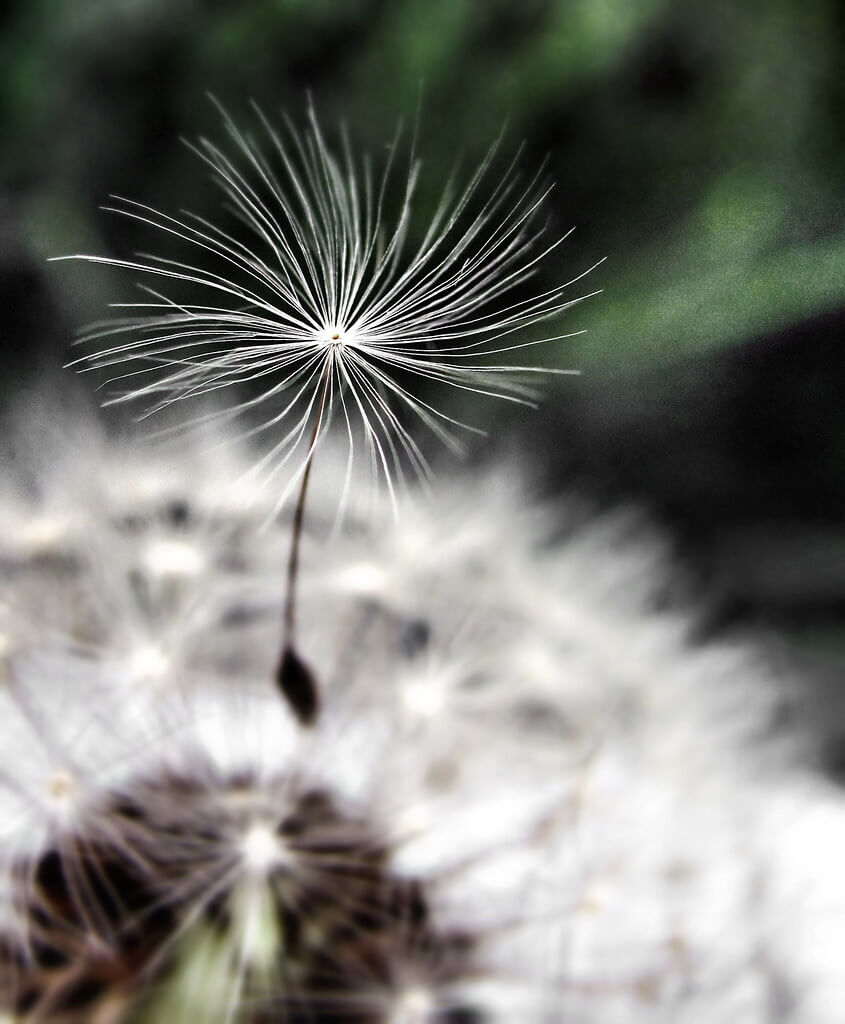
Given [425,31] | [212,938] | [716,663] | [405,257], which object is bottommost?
[212,938]

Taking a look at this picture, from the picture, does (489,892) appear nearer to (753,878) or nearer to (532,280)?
(753,878)

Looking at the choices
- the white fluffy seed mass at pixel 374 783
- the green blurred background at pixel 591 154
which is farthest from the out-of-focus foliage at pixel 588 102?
the white fluffy seed mass at pixel 374 783

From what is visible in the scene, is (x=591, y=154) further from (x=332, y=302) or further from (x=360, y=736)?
(x=360, y=736)

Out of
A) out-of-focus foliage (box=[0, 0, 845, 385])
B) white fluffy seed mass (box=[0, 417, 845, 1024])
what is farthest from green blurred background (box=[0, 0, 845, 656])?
white fluffy seed mass (box=[0, 417, 845, 1024])

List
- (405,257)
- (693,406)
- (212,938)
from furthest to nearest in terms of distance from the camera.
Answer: (693,406) → (405,257) → (212,938)

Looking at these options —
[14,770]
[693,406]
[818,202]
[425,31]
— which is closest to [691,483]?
[693,406]

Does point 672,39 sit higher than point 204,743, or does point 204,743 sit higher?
point 672,39

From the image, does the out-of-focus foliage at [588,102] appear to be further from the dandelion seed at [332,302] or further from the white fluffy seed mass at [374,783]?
the white fluffy seed mass at [374,783]

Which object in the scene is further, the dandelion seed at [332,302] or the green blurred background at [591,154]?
the green blurred background at [591,154]
